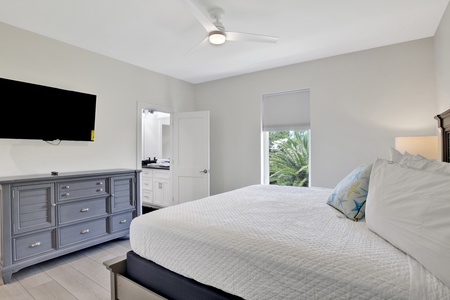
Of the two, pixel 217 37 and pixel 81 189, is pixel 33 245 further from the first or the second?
pixel 217 37

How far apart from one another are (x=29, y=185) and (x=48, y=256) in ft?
2.58

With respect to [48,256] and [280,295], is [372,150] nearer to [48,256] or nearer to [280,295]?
[280,295]

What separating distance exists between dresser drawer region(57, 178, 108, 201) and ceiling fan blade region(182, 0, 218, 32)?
2.24 m

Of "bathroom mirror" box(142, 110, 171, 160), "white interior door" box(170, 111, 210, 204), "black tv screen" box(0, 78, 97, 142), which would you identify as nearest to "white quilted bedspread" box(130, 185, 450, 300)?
"black tv screen" box(0, 78, 97, 142)

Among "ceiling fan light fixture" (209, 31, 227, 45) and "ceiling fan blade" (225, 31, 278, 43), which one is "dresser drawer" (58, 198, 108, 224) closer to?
"ceiling fan light fixture" (209, 31, 227, 45)

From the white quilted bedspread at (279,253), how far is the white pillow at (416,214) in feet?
0.19

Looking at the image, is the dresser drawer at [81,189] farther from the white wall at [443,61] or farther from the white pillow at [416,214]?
the white wall at [443,61]

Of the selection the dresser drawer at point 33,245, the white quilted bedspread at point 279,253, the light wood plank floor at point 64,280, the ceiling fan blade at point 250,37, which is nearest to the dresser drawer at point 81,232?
the dresser drawer at point 33,245

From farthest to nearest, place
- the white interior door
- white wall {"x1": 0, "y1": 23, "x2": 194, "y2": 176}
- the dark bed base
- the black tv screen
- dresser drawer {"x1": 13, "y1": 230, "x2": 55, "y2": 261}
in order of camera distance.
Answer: the white interior door < white wall {"x1": 0, "y1": 23, "x2": 194, "y2": 176} < the black tv screen < dresser drawer {"x1": 13, "y1": 230, "x2": 55, "y2": 261} < the dark bed base

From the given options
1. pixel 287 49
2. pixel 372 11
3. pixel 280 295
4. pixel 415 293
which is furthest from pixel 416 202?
pixel 287 49

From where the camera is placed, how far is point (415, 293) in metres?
0.80

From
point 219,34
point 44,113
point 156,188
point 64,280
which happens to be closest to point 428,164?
point 219,34

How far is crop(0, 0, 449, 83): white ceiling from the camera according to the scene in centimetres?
225

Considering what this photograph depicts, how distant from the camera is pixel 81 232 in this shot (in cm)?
283
